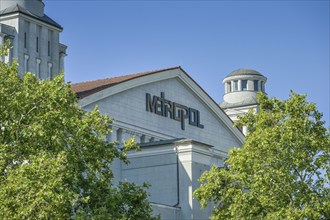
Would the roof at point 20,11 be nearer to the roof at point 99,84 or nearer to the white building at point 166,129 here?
the roof at point 99,84

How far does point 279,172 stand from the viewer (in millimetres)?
42125

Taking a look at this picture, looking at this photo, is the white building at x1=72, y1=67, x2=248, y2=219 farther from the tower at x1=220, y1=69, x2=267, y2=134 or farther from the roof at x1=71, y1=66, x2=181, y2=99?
the tower at x1=220, y1=69, x2=267, y2=134

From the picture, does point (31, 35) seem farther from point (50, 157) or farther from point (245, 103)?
point (50, 157)

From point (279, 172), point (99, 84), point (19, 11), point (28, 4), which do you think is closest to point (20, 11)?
point (19, 11)

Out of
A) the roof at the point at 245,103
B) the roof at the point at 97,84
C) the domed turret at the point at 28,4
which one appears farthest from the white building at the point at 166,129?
the roof at the point at 245,103

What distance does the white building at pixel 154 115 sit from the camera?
5831cm

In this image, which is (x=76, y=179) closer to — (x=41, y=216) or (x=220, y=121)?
(x=41, y=216)

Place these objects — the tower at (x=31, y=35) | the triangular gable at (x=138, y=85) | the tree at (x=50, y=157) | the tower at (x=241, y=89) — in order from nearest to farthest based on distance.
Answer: the tree at (x=50, y=157) → the triangular gable at (x=138, y=85) → the tower at (x=31, y=35) → the tower at (x=241, y=89)

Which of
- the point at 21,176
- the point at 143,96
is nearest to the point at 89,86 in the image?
the point at 143,96

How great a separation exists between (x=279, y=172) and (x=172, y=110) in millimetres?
36329

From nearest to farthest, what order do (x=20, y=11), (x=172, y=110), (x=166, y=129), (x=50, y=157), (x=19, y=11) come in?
(x=50, y=157), (x=166, y=129), (x=172, y=110), (x=19, y=11), (x=20, y=11)

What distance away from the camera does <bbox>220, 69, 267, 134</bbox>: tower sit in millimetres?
112562

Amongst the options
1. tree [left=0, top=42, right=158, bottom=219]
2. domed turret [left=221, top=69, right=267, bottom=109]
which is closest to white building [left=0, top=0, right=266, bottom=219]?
tree [left=0, top=42, right=158, bottom=219]

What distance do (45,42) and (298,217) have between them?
48.0 m
